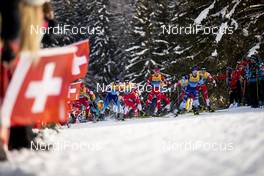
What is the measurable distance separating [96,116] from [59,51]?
50.5ft

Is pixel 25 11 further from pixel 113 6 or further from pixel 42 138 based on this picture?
pixel 113 6

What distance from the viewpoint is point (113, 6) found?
194ft

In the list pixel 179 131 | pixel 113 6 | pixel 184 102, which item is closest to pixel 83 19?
pixel 113 6

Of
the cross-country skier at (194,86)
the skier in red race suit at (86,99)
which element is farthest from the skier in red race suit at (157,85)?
the skier in red race suit at (86,99)

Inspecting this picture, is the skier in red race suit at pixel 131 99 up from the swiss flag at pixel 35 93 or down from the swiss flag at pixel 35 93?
down

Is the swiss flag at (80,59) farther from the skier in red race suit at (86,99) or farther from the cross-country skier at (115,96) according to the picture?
the skier in red race suit at (86,99)

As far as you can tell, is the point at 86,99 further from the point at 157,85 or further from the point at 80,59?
the point at 80,59

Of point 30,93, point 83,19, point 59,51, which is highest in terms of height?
point 83,19

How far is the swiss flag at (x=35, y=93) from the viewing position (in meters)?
4.64

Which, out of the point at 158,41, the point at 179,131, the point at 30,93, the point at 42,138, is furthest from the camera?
the point at 158,41

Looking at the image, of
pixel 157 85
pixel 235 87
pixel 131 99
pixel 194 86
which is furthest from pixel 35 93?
→ pixel 131 99

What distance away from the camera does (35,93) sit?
4.68 meters

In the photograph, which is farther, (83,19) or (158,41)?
(83,19)

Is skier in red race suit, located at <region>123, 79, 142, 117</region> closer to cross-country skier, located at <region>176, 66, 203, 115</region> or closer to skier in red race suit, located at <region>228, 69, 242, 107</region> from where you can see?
skier in red race suit, located at <region>228, 69, 242, 107</region>
